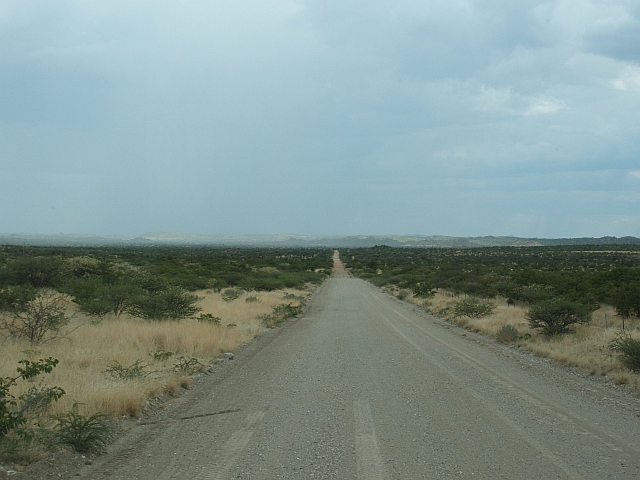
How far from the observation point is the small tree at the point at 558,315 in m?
16.8

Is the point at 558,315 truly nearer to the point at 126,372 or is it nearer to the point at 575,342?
the point at 575,342

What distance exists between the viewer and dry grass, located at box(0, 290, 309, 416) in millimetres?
7922

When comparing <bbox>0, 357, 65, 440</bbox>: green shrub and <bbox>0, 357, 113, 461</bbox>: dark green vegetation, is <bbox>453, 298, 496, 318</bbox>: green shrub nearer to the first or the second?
<bbox>0, 357, 113, 461</bbox>: dark green vegetation

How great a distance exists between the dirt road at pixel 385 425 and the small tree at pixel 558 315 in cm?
384

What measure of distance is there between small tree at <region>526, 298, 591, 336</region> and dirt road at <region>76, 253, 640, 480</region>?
3837 mm

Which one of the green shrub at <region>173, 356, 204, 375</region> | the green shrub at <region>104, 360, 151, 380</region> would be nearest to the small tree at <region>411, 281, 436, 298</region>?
the green shrub at <region>173, 356, 204, 375</region>

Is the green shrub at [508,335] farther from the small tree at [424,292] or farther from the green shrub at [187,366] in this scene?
the small tree at [424,292]

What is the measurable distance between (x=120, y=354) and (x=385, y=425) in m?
6.62

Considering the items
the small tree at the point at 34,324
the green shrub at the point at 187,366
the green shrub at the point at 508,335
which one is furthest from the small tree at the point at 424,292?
the small tree at the point at 34,324

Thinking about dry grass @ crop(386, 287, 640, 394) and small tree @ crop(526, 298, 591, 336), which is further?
small tree @ crop(526, 298, 591, 336)

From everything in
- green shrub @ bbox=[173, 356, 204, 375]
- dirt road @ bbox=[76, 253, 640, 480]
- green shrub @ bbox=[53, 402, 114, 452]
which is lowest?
green shrub @ bbox=[173, 356, 204, 375]

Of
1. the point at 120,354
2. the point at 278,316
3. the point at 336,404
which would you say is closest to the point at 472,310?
the point at 278,316

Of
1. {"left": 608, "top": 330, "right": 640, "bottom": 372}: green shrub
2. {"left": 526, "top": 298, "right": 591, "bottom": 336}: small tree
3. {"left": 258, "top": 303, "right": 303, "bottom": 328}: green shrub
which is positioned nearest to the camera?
{"left": 608, "top": 330, "right": 640, "bottom": 372}: green shrub

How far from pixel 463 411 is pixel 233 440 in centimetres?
357
